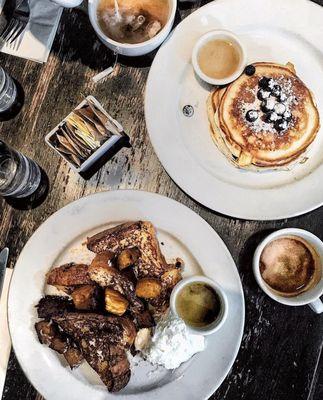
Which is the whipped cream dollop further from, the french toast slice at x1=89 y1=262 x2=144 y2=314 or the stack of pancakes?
the stack of pancakes

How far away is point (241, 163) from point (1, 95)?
66 cm

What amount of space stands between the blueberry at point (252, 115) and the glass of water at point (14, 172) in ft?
1.93

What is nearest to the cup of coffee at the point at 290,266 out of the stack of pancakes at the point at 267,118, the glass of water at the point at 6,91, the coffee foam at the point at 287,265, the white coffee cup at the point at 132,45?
the coffee foam at the point at 287,265

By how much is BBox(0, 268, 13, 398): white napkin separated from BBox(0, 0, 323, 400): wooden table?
2cm

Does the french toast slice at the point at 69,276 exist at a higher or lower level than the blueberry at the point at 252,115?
lower

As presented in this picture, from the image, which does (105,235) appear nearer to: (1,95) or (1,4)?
(1,95)

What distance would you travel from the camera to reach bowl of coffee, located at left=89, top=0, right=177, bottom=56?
1.46m

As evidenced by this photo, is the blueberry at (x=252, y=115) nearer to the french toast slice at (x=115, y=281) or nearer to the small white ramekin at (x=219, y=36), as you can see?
the small white ramekin at (x=219, y=36)

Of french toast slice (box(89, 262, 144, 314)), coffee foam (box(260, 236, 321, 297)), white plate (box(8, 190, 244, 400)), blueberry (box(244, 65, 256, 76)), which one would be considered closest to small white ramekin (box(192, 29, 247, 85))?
blueberry (box(244, 65, 256, 76))

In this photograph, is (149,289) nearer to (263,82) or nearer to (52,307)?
(52,307)

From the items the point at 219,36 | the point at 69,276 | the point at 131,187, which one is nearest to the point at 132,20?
the point at 219,36

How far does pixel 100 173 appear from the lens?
1534 millimetres

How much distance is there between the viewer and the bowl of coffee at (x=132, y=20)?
1.46 meters

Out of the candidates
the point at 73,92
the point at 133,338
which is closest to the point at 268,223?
the point at 133,338
